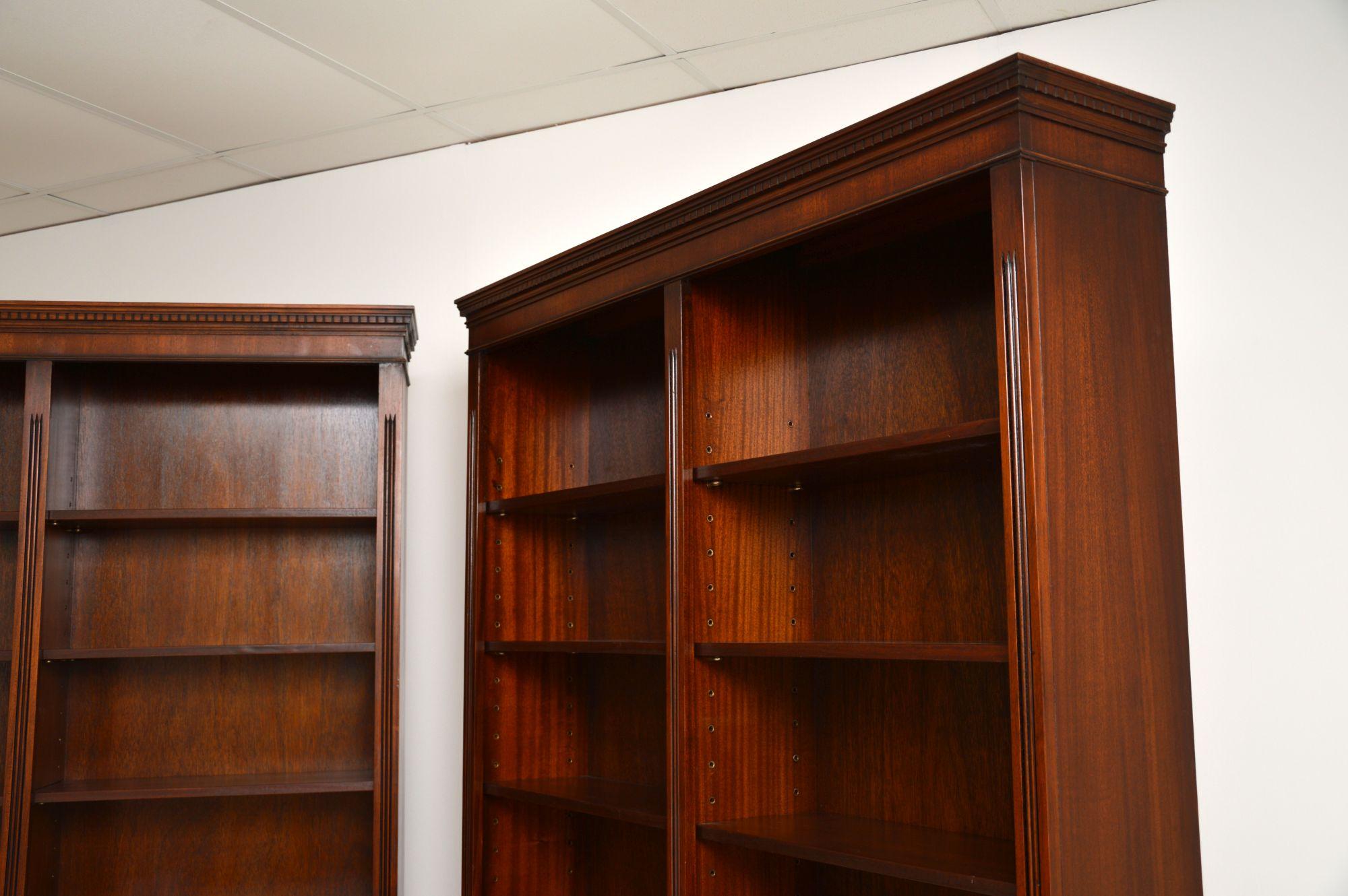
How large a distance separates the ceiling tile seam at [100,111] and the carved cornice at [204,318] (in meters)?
0.50

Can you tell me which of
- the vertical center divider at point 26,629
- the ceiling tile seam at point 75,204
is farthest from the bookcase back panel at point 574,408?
the ceiling tile seam at point 75,204

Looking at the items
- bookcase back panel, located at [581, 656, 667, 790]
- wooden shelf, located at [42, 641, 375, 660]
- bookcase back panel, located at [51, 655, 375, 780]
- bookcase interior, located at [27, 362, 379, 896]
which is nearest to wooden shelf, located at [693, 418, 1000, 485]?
bookcase back panel, located at [581, 656, 667, 790]

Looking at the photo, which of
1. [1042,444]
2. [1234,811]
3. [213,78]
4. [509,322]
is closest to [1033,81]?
[1042,444]

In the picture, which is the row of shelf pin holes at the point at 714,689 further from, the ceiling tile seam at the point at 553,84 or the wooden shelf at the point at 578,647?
the ceiling tile seam at the point at 553,84

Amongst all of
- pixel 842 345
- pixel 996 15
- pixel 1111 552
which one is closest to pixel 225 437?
pixel 842 345

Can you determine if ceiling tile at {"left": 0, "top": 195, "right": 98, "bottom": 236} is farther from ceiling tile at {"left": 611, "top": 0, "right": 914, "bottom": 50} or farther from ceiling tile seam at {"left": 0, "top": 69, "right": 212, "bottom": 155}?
ceiling tile at {"left": 611, "top": 0, "right": 914, "bottom": 50}

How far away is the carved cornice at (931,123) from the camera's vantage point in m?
1.56

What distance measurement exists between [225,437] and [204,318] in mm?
416

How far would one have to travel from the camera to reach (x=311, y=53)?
2.64 metres

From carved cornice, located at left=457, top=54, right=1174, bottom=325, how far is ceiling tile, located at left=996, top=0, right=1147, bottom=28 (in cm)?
58

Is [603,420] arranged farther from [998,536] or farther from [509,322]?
[998,536]

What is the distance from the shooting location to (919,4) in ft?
7.50

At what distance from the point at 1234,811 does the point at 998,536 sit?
0.55 metres

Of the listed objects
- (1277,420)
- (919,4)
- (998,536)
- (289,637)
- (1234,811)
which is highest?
(919,4)
